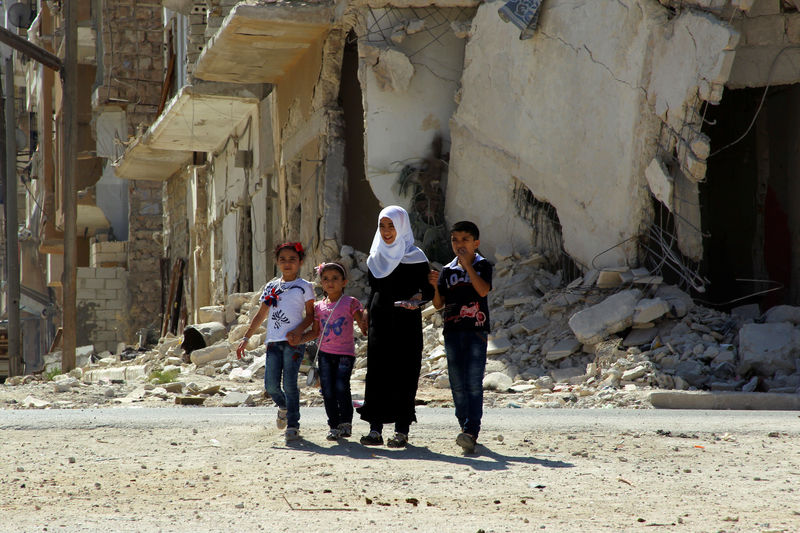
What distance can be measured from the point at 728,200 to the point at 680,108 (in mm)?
4145

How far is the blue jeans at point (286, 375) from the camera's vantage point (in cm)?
595

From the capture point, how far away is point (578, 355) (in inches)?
384

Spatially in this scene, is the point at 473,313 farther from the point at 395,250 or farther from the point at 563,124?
the point at 563,124

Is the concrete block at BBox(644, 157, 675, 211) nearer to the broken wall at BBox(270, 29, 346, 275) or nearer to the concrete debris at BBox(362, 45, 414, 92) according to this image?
the concrete debris at BBox(362, 45, 414, 92)

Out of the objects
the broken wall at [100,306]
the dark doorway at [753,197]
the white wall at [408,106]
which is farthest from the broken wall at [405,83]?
the broken wall at [100,306]

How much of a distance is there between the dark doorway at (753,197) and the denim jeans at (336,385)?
7.88m

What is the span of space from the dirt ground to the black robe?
9.4 inches

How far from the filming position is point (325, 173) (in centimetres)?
1295

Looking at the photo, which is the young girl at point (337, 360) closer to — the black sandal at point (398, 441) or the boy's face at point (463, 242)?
the black sandal at point (398, 441)

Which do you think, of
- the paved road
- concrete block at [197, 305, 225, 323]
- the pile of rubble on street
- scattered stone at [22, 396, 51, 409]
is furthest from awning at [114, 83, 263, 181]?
the paved road

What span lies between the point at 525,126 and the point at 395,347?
6.16 metres

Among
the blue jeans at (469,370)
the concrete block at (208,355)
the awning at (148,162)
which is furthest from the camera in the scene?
the awning at (148,162)

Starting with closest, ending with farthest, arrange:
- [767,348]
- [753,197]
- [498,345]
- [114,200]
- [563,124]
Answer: [767,348]
[498,345]
[563,124]
[753,197]
[114,200]


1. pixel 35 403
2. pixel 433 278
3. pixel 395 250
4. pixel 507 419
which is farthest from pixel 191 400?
pixel 433 278
